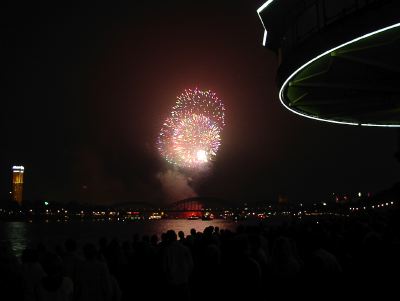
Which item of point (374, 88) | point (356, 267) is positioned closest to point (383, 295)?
point (356, 267)

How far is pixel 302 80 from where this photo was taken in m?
19.2

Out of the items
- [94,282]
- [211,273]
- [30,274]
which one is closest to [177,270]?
[211,273]

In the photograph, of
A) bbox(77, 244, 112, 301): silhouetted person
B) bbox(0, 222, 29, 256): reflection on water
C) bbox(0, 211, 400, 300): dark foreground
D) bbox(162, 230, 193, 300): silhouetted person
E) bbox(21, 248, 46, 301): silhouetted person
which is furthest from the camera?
bbox(0, 222, 29, 256): reflection on water

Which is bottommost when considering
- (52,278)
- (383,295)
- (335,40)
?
(383,295)

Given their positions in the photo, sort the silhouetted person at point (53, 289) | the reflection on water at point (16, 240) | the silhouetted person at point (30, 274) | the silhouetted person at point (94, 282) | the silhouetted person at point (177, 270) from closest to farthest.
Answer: the silhouetted person at point (53, 289) < the silhouetted person at point (94, 282) < the silhouetted person at point (30, 274) < the silhouetted person at point (177, 270) < the reflection on water at point (16, 240)

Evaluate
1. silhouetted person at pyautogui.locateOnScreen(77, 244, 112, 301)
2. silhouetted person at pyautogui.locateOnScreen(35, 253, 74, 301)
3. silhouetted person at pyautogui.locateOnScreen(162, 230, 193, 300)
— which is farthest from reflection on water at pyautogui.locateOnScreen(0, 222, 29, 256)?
silhouetted person at pyautogui.locateOnScreen(35, 253, 74, 301)

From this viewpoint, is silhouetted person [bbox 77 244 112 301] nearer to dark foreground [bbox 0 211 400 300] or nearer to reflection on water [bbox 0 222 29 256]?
dark foreground [bbox 0 211 400 300]

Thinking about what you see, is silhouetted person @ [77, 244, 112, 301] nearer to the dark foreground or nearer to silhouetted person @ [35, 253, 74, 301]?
the dark foreground

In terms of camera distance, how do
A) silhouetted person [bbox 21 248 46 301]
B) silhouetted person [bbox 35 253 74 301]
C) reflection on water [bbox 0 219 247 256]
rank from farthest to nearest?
1. reflection on water [bbox 0 219 247 256]
2. silhouetted person [bbox 21 248 46 301]
3. silhouetted person [bbox 35 253 74 301]

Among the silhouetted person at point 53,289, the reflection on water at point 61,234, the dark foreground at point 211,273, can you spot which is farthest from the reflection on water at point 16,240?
the silhouetted person at point 53,289

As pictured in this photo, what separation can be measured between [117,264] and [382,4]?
29.2 feet

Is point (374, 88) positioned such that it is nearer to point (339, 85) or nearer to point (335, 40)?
point (339, 85)

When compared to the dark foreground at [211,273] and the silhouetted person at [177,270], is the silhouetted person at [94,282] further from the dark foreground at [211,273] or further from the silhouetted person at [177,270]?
the silhouetted person at [177,270]

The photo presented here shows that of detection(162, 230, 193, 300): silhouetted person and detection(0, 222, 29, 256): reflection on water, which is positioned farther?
detection(0, 222, 29, 256): reflection on water
